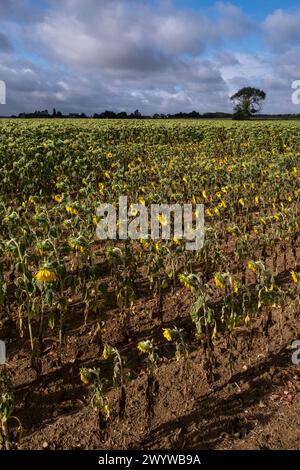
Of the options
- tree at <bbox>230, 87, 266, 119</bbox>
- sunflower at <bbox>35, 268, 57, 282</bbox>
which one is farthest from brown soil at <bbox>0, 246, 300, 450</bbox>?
tree at <bbox>230, 87, 266, 119</bbox>

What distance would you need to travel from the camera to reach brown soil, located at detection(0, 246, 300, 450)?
11.2 feet

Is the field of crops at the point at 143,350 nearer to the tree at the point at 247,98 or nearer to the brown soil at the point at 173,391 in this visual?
the brown soil at the point at 173,391

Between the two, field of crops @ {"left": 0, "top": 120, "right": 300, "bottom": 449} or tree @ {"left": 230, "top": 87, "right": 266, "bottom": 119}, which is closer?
field of crops @ {"left": 0, "top": 120, "right": 300, "bottom": 449}

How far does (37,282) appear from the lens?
3.72 m

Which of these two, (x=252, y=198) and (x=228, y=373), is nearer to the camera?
(x=228, y=373)

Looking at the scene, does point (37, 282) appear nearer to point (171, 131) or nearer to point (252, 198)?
point (252, 198)

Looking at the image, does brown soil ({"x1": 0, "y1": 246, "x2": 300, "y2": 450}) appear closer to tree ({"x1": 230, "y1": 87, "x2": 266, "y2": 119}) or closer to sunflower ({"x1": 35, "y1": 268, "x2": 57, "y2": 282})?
sunflower ({"x1": 35, "y1": 268, "x2": 57, "y2": 282})

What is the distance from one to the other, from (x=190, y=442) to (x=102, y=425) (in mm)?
705

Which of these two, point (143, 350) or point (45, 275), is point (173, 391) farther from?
point (45, 275)

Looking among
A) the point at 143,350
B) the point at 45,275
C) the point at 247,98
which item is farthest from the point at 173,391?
the point at 247,98

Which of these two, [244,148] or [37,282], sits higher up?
[244,148]

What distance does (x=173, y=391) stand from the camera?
3.89 metres

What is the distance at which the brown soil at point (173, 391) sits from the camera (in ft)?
11.2
